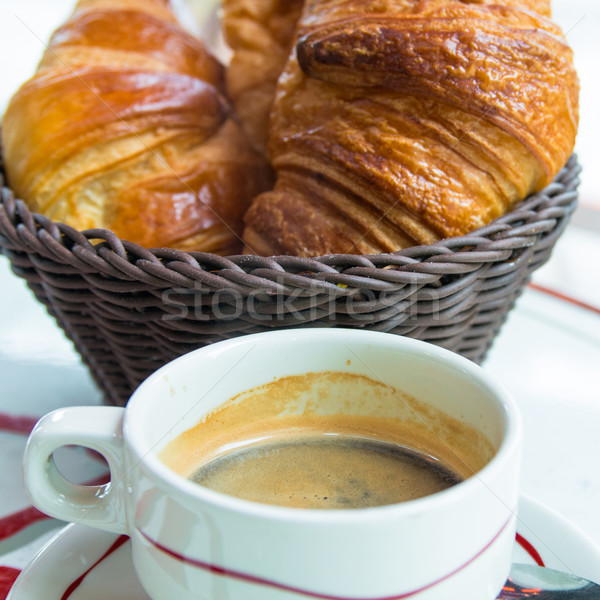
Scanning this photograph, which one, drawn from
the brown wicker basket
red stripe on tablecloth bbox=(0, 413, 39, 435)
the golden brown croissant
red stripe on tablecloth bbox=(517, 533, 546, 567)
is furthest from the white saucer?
the golden brown croissant

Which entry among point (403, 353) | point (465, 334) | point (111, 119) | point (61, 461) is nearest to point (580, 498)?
point (465, 334)

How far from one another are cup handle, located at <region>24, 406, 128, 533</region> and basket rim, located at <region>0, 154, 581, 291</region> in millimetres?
162

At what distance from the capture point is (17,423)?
772mm

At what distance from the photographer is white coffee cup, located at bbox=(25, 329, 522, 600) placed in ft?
1.09

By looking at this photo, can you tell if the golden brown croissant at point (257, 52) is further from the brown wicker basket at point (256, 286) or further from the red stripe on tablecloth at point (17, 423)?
the red stripe on tablecloth at point (17, 423)

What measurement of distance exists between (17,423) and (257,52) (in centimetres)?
58

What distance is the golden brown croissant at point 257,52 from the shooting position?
2.93 ft

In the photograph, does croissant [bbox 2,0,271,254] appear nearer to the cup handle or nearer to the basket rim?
the basket rim

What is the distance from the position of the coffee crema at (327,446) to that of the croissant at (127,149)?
0.33 metres

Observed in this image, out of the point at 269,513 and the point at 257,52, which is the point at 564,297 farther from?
the point at 269,513

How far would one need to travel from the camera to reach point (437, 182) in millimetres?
655

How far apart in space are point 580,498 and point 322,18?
583 millimetres

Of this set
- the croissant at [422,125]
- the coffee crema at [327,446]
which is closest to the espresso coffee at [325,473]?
the coffee crema at [327,446]

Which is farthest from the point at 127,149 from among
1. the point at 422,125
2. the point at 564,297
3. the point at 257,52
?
the point at 564,297
